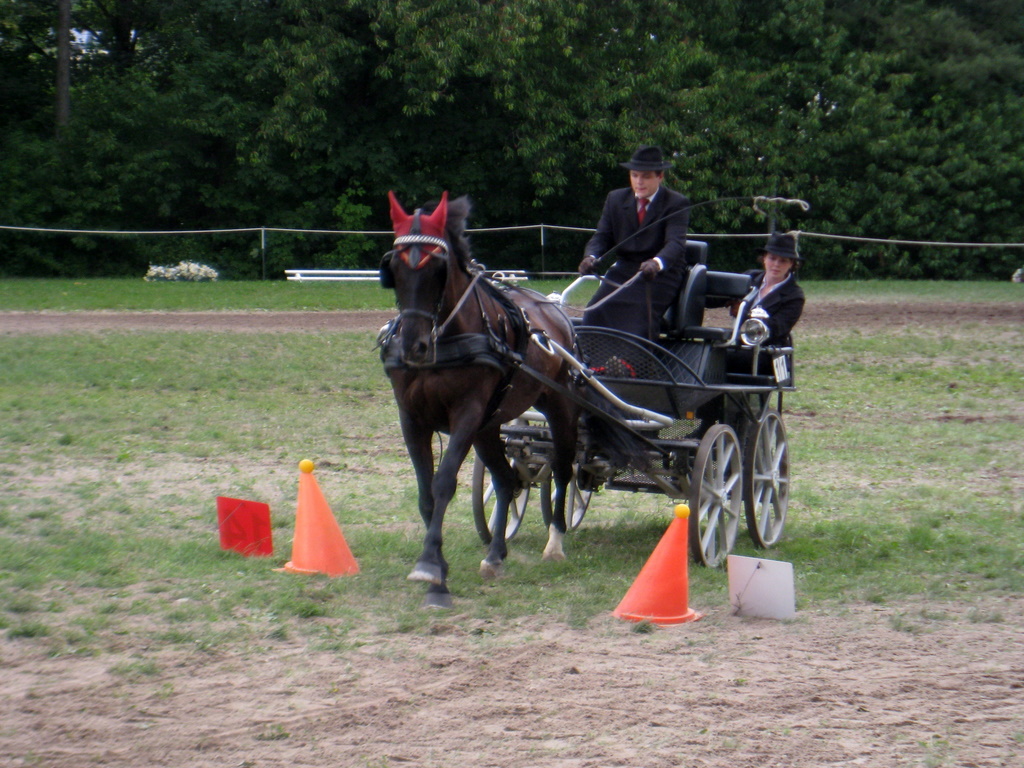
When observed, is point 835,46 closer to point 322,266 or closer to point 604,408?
point 322,266

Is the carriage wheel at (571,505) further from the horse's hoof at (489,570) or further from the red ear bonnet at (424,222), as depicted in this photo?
the red ear bonnet at (424,222)

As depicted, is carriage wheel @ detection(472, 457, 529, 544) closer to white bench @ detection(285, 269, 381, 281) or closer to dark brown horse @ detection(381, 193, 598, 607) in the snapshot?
dark brown horse @ detection(381, 193, 598, 607)

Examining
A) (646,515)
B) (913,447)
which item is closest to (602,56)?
(913,447)

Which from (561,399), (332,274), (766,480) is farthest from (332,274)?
(561,399)

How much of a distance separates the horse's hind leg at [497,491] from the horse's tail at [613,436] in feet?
1.66

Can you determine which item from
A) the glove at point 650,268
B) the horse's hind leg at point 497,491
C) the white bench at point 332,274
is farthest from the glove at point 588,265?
the white bench at point 332,274

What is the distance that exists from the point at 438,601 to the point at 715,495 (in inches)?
75.2

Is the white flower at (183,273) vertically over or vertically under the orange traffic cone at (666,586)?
over

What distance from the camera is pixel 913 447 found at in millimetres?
9734

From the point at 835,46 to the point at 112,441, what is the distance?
27.2 m

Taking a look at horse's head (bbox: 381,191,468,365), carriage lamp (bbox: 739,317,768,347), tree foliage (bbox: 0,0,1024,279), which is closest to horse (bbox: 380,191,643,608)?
horse's head (bbox: 381,191,468,365)

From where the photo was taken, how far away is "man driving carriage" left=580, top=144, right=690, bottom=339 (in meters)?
6.65

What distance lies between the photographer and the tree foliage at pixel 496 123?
27078 millimetres

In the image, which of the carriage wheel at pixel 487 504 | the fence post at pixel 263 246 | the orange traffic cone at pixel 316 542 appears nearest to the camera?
the orange traffic cone at pixel 316 542
